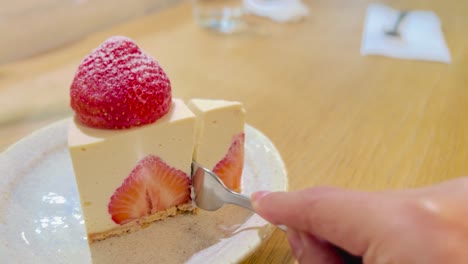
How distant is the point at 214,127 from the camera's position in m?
0.77

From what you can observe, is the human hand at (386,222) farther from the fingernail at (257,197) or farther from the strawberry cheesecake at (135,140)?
the strawberry cheesecake at (135,140)

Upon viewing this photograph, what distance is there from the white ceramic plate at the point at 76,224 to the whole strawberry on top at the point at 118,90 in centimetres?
19

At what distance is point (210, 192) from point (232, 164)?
0.08 metres

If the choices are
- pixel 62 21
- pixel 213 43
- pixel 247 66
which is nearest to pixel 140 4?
pixel 62 21

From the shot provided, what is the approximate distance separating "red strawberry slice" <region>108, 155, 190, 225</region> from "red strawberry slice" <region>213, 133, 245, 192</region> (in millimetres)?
66

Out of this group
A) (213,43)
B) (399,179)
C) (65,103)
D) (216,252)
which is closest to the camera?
(216,252)

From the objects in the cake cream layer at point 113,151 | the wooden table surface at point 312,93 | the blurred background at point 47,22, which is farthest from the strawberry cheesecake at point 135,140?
the blurred background at point 47,22

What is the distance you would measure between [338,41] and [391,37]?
212 millimetres

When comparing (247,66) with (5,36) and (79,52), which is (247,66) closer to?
(79,52)

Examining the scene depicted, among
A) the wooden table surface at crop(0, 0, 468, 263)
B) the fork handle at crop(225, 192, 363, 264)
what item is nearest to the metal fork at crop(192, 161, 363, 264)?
the fork handle at crop(225, 192, 363, 264)

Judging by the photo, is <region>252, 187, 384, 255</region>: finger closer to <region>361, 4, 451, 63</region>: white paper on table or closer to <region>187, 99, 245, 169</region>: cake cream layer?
<region>187, 99, 245, 169</region>: cake cream layer

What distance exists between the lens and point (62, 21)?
1635 millimetres

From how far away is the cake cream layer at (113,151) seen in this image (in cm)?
68

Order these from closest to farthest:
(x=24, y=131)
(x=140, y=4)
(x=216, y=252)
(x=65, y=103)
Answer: (x=216, y=252)
(x=24, y=131)
(x=65, y=103)
(x=140, y=4)
